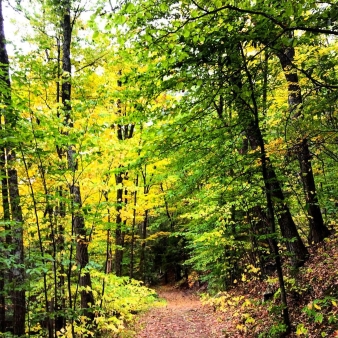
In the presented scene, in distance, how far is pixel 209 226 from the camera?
42.6ft

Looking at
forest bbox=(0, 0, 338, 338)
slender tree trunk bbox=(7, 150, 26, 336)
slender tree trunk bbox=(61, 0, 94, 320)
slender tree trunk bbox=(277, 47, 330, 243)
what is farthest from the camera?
slender tree trunk bbox=(277, 47, 330, 243)

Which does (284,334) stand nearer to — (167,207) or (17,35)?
(17,35)

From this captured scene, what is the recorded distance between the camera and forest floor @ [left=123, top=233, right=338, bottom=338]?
5.23 meters

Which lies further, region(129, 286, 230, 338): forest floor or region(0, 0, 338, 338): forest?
region(129, 286, 230, 338): forest floor

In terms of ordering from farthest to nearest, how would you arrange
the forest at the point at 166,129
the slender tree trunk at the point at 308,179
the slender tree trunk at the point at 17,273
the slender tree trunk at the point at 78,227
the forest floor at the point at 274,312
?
the slender tree trunk at the point at 308,179, the slender tree trunk at the point at 78,227, the slender tree trunk at the point at 17,273, the forest floor at the point at 274,312, the forest at the point at 166,129

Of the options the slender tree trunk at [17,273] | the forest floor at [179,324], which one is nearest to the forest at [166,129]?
the slender tree trunk at [17,273]

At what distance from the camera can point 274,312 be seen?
5871mm

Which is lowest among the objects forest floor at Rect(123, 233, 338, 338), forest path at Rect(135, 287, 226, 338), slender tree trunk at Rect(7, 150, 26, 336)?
forest path at Rect(135, 287, 226, 338)

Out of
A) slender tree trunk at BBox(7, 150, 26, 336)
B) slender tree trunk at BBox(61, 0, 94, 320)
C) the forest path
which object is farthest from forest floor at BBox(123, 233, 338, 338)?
slender tree trunk at BBox(7, 150, 26, 336)

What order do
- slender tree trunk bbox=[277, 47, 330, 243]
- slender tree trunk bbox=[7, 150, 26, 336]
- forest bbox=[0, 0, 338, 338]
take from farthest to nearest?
slender tree trunk bbox=[277, 47, 330, 243]
slender tree trunk bbox=[7, 150, 26, 336]
forest bbox=[0, 0, 338, 338]

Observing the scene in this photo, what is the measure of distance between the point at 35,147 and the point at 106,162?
7.87 ft

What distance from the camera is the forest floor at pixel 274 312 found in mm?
5230

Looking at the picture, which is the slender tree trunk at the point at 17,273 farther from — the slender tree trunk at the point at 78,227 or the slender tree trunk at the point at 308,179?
the slender tree trunk at the point at 308,179

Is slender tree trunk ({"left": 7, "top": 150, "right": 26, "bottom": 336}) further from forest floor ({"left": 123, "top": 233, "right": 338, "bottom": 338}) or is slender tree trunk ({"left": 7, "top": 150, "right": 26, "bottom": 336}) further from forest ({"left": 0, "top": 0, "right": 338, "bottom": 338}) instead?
forest floor ({"left": 123, "top": 233, "right": 338, "bottom": 338})
